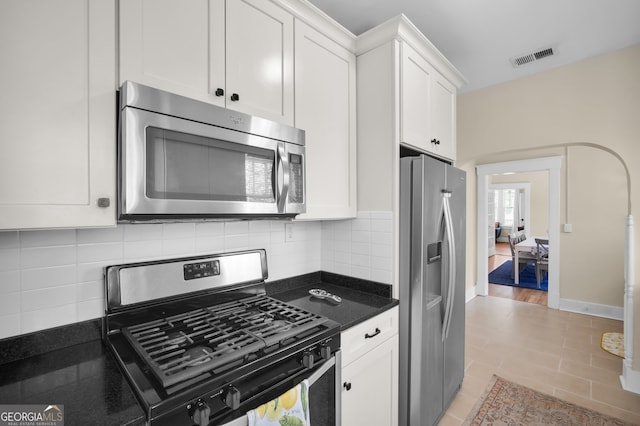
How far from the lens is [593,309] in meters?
3.81

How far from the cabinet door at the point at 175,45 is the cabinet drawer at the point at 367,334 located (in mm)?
1227

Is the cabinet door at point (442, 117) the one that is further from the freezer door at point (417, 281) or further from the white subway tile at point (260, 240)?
the white subway tile at point (260, 240)

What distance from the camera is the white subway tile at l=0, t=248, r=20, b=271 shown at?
40.8 inches

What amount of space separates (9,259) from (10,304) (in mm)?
162

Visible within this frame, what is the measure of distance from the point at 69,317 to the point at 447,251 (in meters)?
2.01

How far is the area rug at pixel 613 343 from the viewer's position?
290 centimetres

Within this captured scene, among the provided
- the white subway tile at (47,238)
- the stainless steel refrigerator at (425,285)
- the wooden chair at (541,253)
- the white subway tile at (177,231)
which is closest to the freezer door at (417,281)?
the stainless steel refrigerator at (425,285)

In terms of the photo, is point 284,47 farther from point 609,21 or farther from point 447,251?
point 609,21

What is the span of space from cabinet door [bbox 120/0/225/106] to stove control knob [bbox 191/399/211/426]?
42.0 inches

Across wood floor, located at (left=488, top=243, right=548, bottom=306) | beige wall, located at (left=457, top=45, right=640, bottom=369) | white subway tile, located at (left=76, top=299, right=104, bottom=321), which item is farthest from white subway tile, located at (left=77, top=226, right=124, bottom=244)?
wood floor, located at (left=488, top=243, right=548, bottom=306)

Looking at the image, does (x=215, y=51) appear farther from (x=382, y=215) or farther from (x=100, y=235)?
(x=382, y=215)

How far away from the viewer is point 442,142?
7.46 ft

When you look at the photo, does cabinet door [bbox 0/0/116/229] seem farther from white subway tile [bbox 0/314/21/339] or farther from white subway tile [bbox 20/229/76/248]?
white subway tile [bbox 0/314/21/339]

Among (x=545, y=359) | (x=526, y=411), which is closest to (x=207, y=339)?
(x=526, y=411)
